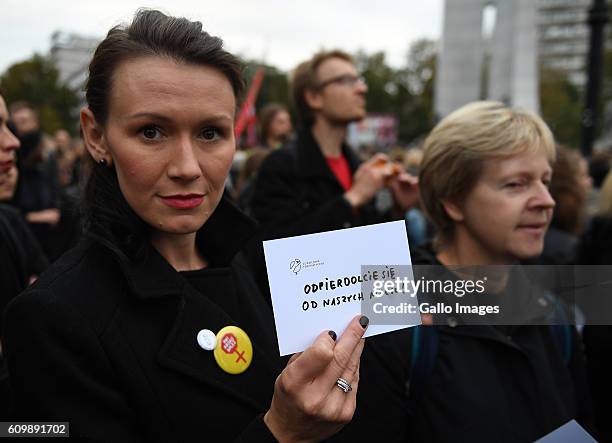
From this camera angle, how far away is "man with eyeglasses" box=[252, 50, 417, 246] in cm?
342

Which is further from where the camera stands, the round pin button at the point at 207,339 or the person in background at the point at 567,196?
the person in background at the point at 567,196

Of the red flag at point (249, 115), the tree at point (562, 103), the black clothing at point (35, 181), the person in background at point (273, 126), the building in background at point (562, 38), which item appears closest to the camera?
the black clothing at point (35, 181)

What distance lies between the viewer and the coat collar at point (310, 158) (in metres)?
3.63

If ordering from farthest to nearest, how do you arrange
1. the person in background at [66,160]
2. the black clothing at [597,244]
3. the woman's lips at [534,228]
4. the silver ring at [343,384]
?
the person in background at [66,160]
the black clothing at [597,244]
the woman's lips at [534,228]
the silver ring at [343,384]

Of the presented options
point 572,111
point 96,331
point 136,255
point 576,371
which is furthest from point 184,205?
point 572,111

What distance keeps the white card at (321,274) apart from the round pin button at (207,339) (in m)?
0.32

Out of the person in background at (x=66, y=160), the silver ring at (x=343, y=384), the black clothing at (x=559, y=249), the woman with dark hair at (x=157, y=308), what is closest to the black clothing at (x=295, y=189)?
the black clothing at (x=559, y=249)

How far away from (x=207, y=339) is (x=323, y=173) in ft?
7.59

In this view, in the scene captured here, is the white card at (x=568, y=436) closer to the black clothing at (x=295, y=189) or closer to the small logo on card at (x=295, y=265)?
the small logo on card at (x=295, y=265)

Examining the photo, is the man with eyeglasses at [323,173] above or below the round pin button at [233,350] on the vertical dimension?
above

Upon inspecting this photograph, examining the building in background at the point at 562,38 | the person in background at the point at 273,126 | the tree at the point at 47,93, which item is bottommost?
the person in background at the point at 273,126

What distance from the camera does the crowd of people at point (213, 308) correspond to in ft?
4.10

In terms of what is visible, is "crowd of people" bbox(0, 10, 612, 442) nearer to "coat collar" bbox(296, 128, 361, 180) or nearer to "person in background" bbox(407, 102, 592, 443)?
"person in background" bbox(407, 102, 592, 443)

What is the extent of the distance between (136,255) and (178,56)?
0.56m
